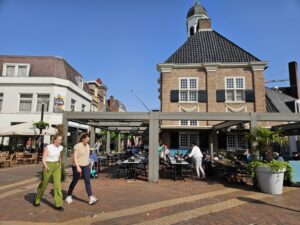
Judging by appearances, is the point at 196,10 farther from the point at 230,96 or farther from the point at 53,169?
the point at 53,169

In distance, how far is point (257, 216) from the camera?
5.13 metres

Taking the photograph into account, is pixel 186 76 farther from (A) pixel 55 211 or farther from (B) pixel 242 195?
(A) pixel 55 211

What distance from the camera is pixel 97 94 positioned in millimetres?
34906

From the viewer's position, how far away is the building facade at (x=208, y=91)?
18234 millimetres

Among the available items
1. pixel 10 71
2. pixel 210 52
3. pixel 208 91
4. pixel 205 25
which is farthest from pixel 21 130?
pixel 205 25

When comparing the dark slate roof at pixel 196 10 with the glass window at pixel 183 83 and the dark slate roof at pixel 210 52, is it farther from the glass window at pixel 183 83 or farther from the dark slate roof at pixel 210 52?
the glass window at pixel 183 83

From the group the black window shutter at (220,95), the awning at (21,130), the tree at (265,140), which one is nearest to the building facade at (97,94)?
the awning at (21,130)

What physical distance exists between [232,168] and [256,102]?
10794mm

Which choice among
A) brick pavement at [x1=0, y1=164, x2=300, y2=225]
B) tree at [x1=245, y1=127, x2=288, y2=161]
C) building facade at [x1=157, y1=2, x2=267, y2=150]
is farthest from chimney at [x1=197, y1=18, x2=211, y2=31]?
brick pavement at [x1=0, y1=164, x2=300, y2=225]

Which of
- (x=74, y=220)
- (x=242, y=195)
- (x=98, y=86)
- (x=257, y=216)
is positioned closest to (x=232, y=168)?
(x=242, y=195)

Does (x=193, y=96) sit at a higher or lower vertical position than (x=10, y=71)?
lower

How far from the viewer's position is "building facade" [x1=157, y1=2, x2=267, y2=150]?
59.8 feet

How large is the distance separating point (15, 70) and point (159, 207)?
23.3m

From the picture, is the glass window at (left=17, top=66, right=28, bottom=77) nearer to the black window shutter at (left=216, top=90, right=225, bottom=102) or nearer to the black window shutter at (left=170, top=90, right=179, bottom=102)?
the black window shutter at (left=170, top=90, right=179, bottom=102)
